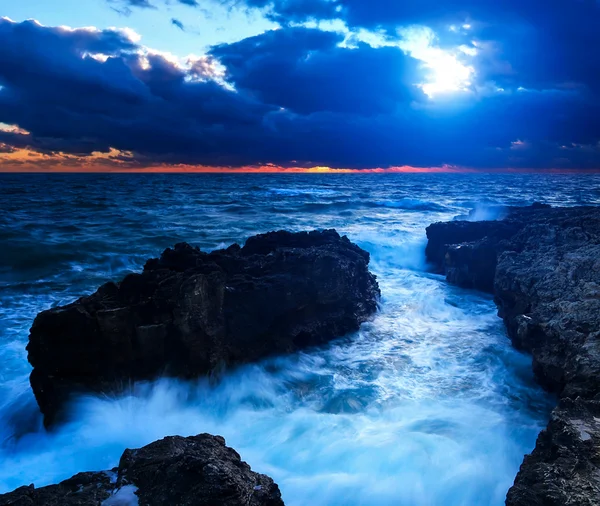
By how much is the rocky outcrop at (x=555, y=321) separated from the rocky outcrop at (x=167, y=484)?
170 cm

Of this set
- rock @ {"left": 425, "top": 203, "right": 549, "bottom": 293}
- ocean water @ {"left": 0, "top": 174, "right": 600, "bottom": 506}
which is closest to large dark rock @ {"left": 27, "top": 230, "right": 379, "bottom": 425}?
ocean water @ {"left": 0, "top": 174, "right": 600, "bottom": 506}

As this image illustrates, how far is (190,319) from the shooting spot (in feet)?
17.2

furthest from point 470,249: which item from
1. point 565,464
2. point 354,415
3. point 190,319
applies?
point 565,464

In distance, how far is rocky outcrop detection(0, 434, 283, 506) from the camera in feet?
8.31

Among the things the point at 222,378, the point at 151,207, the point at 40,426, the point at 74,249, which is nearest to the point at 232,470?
the point at 222,378

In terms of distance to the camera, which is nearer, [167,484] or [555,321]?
[167,484]

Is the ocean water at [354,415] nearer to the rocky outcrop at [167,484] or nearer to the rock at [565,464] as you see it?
the rock at [565,464]

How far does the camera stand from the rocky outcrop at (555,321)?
2.64 meters

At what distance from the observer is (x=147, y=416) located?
4.71m

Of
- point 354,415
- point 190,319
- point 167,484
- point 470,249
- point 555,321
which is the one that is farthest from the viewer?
point 470,249

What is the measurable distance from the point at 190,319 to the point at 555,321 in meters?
4.43

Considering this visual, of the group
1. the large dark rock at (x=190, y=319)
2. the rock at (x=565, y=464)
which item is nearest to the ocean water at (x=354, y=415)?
the large dark rock at (x=190, y=319)

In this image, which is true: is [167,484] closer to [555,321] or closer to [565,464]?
[565,464]

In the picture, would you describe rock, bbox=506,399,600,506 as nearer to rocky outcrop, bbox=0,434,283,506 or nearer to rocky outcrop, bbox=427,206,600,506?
rocky outcrop, bbox=427,206,600,506
